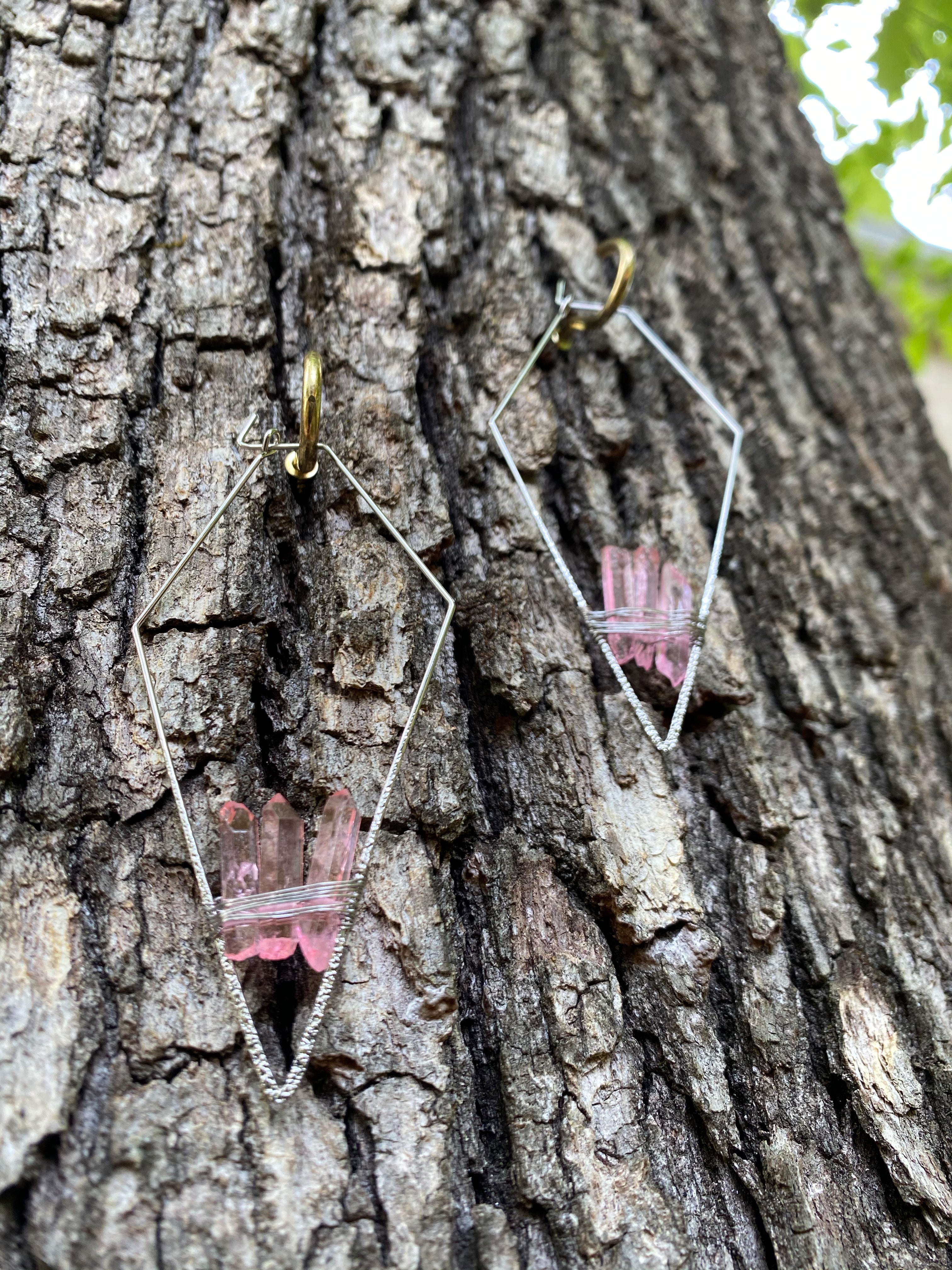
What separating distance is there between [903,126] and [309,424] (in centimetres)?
206

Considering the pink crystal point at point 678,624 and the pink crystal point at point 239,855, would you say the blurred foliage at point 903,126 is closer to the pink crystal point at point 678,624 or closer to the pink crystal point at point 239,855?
the pink crystal point at point 678,624

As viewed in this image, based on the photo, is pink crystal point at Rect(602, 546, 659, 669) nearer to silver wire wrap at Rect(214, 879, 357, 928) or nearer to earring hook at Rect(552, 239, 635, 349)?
earring hook at Rect(552, 239, 635, 349)

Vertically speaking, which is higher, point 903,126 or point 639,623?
point 903,126

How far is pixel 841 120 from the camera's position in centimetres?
257

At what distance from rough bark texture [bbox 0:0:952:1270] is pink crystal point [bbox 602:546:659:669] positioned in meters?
0.04

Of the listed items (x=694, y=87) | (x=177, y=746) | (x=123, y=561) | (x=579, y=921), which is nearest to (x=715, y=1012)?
(x=579, y=921)

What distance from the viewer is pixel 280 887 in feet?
3.52

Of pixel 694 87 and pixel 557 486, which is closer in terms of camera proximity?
pixel 557 486

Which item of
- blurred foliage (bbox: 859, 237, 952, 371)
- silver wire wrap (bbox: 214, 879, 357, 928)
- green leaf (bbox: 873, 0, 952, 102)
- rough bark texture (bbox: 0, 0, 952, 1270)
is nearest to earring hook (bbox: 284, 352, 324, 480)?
rough bark texture (bbox: 0, 0, 952, 1270)

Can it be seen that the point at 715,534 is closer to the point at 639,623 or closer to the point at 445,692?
the point at 639,623

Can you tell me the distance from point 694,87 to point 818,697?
4.45 ft

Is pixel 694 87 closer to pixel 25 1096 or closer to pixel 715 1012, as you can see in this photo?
pixel 715 1012

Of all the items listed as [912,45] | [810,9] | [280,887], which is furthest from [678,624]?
[810,9]

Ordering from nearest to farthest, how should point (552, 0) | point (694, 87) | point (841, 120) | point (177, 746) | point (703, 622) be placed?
point (177, 746)
point (703, 622)
point (552, 0)
point (694, 87)
point (841, 120)
